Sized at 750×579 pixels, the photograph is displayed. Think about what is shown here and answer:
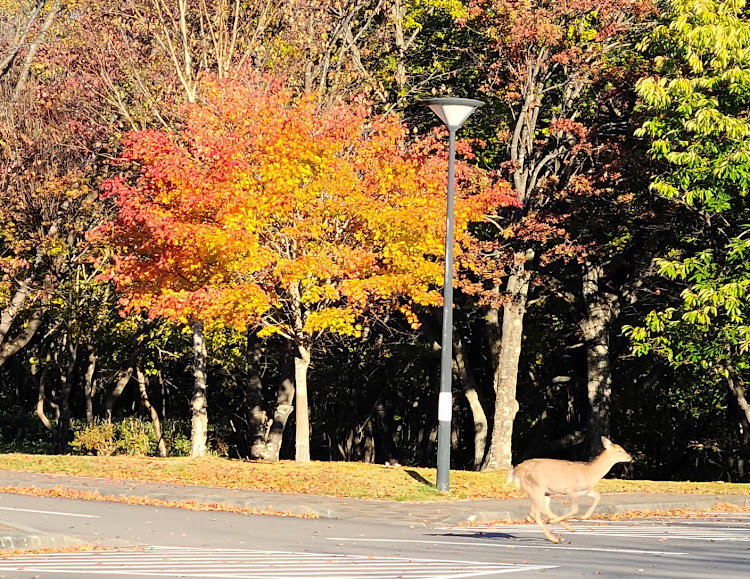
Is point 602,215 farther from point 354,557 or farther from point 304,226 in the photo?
point 354,557

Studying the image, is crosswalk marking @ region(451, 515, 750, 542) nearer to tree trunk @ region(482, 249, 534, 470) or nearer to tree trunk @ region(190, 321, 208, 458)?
tree trunk @ region(482, 249, 534, 470)

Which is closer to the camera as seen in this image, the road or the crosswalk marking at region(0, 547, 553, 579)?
the crosswalk marking at region(0, 547, 553, 579)

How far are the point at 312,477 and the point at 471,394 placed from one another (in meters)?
11.5

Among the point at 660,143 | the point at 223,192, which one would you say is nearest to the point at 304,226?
the point at 223,192

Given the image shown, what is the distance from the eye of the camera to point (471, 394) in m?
32.8

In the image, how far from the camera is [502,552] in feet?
40.4

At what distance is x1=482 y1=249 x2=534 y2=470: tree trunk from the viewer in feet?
94.8

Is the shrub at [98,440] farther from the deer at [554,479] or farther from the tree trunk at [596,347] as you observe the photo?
the deer at [554,479]

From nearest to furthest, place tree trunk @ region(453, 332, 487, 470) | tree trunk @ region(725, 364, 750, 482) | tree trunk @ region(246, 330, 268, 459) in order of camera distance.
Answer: tree trunk @ region(725, 364, 750, 482), tree trunk @ region(453, 332, 487, 470), tree trunk @ region(246, 330, 268, 459)

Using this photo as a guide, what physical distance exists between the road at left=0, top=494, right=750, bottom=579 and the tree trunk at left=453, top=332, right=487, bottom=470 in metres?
15.2

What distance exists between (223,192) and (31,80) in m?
13.8

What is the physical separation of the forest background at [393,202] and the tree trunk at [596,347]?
0.08m

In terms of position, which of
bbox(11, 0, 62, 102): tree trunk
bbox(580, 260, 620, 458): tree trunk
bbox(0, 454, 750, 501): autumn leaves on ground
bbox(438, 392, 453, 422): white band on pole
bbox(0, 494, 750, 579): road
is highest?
bbox(11, 0, 62, 102): tree trunk

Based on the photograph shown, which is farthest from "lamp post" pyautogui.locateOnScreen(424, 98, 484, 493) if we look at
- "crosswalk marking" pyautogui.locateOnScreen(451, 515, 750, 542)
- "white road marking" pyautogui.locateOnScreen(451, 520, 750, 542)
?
"white road marking" pyautogui.locateOnScreen(451, 520, 750, 542)
